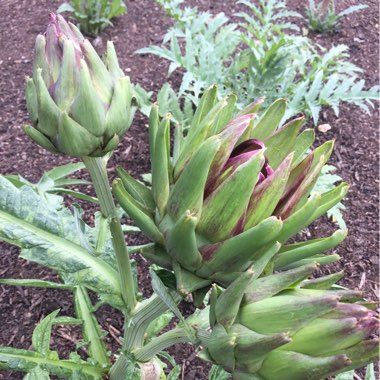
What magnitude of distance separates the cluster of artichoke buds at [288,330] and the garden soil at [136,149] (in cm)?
89

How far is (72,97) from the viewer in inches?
31.8

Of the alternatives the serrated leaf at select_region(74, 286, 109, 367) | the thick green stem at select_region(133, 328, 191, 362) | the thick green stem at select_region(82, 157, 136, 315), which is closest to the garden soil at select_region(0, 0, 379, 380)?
the serrated leaf at select_region(74, 286, 109, 367)

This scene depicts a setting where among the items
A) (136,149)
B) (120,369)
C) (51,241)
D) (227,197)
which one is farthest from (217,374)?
(136,149)

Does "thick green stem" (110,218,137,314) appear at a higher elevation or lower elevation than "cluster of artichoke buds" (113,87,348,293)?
lower

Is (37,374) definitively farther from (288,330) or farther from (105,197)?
(288,330)

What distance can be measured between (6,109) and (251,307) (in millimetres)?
1646

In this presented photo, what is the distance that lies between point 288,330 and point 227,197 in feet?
0.60

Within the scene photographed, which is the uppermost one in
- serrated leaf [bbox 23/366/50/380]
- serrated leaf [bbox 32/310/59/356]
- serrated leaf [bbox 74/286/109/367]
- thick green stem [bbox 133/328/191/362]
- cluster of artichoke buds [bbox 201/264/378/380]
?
cluster of artichoke buds [bbox 201/264/378/380]

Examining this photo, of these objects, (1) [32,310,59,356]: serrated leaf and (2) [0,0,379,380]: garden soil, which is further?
(2) [0,0,379,380]: garden soil

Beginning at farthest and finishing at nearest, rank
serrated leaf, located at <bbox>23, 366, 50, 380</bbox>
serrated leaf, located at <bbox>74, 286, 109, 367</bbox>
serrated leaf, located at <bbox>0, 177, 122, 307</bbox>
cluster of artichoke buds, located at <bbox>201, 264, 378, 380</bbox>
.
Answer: serrated leaf, located at <bbox>74, 286, 109, 367</bbox> < serrated leaf, located at <bbox>23, 366, 50, 380</bbox> < serrated leaf, located at <bbox>0, 177, 122, 307</bbox> < cluster of artichoke buds, located at <bbox>201, 264, 378, 380</bbox>

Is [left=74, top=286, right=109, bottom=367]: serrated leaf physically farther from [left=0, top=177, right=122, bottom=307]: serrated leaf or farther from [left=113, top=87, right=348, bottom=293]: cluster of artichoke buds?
[left=113, top=87, right=348, bottom=293]: cluster of artichoke buds

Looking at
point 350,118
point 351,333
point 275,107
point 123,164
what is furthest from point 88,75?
point 350,118

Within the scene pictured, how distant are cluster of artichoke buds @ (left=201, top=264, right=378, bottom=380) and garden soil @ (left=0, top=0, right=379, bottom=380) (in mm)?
885

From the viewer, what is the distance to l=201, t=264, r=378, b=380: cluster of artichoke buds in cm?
69
